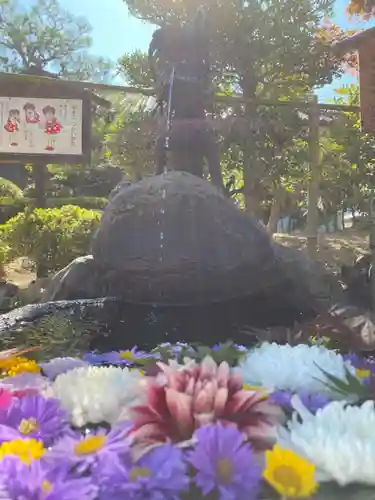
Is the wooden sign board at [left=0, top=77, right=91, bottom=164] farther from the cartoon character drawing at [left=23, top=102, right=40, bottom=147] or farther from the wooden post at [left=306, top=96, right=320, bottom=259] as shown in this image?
the wooden post at [left=306, top=96, right=320, bottom=259]

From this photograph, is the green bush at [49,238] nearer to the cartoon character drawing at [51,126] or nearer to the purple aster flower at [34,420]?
the cartoon character drawing at [51,126]

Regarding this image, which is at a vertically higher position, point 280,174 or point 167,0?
point 167,0

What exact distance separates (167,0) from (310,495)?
7.89 m

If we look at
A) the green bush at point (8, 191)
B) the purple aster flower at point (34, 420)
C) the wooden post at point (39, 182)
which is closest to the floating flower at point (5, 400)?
the purple aster flower at point (34, 420)

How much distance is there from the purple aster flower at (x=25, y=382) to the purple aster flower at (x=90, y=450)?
0.22 m

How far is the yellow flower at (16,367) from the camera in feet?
3.84

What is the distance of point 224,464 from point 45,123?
21.9ft

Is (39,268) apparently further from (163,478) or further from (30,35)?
(30,35)

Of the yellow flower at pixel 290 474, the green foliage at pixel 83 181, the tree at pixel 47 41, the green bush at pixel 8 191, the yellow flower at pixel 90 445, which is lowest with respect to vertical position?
the yellow flower at pixel 90 445

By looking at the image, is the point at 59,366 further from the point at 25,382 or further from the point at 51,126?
the point at 51,126

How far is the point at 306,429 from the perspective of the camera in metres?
0.77

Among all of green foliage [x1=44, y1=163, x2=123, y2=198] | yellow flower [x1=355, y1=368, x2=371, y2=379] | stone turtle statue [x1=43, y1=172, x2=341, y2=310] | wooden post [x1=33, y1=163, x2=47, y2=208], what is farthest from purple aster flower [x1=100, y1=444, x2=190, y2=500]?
green foliage [x1=44, y1=163, x2=123, y2=198]

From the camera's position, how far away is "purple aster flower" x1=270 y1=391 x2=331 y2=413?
0.92 metres

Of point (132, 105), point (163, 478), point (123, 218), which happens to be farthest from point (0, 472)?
point (132, 105)
